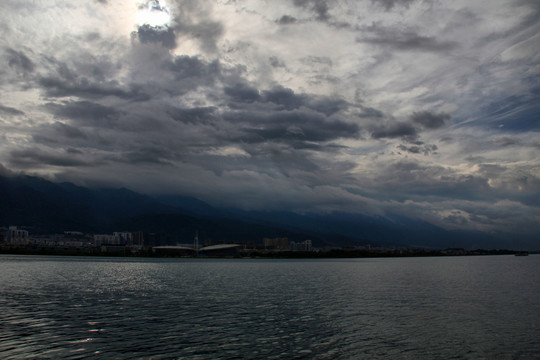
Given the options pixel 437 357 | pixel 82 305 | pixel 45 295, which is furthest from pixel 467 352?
pixel 45 295

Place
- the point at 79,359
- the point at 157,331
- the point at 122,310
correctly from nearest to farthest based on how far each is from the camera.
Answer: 1. the point at 79,359
2. the point at 157,331
3. the point at 122,310

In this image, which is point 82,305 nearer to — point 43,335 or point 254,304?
point 43,335

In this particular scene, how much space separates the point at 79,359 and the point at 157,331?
340 inches

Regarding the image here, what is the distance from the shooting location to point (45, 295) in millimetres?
54500

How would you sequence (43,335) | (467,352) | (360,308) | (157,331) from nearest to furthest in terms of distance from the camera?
(467,352) → (43,335) → (157,331) → (360,308)

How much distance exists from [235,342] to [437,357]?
1390 centimetres

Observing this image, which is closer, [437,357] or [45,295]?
[437,357]

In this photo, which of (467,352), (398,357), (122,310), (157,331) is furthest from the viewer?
(122,310)

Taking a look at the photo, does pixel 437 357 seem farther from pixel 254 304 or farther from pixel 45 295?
pixel 45 295

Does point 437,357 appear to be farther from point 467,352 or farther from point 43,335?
point 43,335

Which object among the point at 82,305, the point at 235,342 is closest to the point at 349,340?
the point at 235,342

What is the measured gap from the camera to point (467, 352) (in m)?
29.3

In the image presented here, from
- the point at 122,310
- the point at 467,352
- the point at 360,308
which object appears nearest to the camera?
the point at 467,352

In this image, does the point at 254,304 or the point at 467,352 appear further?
the point at 254,304
